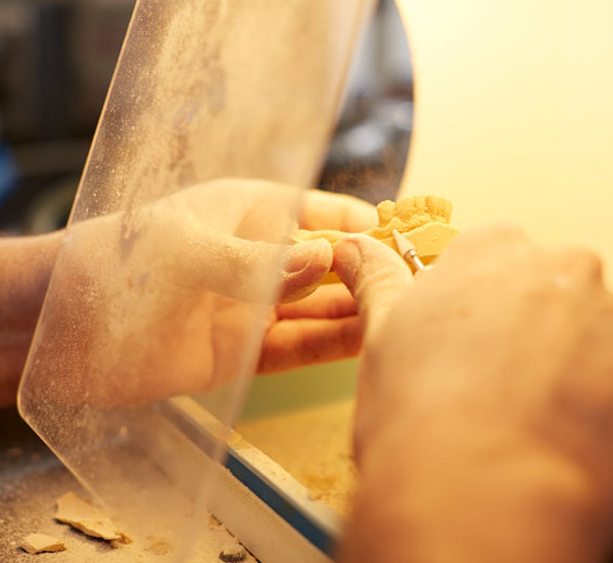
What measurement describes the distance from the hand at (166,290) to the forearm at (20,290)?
0.13 m

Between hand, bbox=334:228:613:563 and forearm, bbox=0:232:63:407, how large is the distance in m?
0.63

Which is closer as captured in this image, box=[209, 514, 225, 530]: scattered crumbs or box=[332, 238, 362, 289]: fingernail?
box=[332, 238, 362, 289]: fingernail

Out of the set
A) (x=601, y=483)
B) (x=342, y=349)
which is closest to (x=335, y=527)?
(x=601, y=483)

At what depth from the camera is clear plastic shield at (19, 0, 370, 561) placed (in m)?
0.63

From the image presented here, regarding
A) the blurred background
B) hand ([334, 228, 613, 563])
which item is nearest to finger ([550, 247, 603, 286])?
hand ([334, 228, 613, 563])

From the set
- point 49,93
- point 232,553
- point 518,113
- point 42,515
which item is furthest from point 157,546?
point 49,93

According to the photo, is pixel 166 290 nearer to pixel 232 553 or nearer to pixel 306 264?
pixel 306 264

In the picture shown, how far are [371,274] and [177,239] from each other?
249mm

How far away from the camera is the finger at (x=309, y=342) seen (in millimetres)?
1047

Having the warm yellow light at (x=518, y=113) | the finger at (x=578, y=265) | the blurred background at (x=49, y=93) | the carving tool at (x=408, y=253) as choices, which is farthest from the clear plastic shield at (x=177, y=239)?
the blurred background at (x=49, y=93)

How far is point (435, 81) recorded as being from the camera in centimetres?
121

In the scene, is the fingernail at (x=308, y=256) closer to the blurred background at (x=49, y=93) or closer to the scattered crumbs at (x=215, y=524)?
the scattered crumbs at (x=215, y=524)

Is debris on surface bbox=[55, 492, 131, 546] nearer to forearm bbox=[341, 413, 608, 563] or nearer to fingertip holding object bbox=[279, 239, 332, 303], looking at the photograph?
fingertip holding object bbox=[279, 239, 332, 303]

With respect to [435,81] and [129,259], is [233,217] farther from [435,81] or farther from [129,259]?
[435,81]
